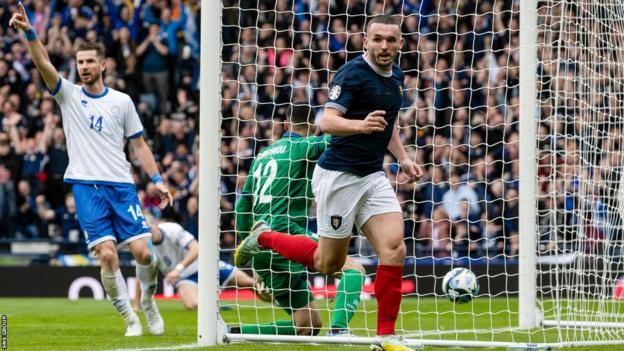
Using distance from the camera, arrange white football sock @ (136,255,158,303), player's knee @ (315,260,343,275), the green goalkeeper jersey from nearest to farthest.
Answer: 1. player's knee @ (315,260,343,275)
2. the green goalkeeper jersey
3. white football sock @ (136,255,158,303)

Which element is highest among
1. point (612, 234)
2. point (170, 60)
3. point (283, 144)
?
point (170, 60)

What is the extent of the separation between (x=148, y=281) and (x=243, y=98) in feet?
32.2

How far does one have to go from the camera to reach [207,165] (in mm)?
9016

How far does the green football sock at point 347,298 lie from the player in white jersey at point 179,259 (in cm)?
402

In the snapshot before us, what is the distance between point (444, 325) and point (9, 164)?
10645 millimetres

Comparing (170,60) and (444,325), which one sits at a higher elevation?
(170,60)

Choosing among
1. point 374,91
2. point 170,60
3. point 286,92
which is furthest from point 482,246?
point 374,91

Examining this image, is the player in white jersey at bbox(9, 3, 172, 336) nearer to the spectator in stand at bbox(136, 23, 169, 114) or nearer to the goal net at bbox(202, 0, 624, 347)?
the goal net at bbox(202, 0, 624, 347)

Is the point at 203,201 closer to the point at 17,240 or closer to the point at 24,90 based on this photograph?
the point at 17,240

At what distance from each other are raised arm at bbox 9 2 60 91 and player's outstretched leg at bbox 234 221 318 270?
2123 mm

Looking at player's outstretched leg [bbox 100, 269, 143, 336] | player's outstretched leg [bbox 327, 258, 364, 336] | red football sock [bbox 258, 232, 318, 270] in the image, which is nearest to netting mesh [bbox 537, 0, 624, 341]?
player's outstretched leg [bbox 327, 258, 364, 336]

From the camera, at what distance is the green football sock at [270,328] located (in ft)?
30.6

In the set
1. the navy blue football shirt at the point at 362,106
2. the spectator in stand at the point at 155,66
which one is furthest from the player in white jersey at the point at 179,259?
the spectator in stand at the point at 155,66

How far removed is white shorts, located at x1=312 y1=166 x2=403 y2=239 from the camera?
7953 mm
